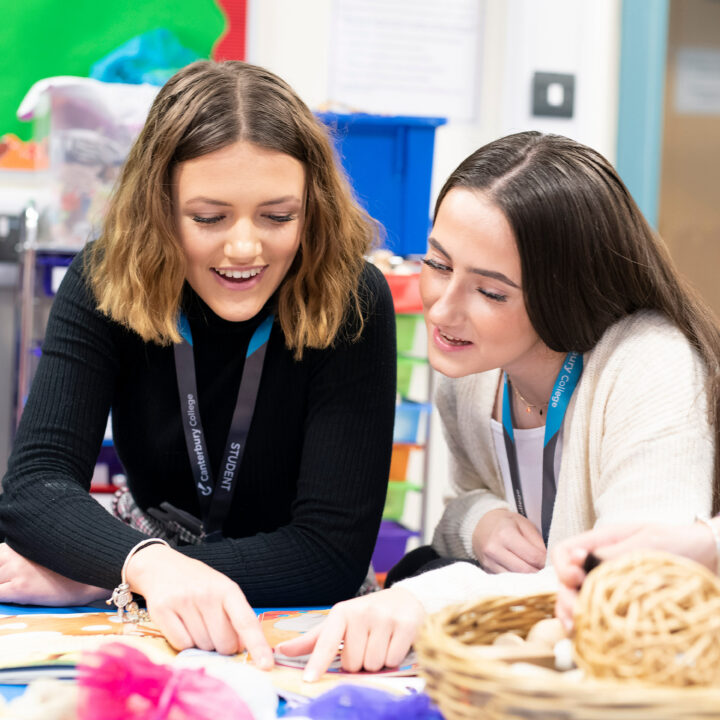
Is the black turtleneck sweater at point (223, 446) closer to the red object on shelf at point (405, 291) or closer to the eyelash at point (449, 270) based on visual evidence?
the eyelash at point (449, 270)

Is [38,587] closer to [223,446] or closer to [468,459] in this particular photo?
[223,446]

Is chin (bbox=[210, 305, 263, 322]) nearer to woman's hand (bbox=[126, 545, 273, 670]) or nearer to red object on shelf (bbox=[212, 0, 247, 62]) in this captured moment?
woman's hand (bbox=[126, 545, 273, 670])

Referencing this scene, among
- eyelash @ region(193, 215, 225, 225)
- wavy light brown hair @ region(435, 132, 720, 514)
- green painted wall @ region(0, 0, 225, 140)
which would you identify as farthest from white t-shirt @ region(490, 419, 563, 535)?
green painted wall @ region(0, 0, 225, 140)

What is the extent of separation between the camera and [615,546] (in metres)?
0.78

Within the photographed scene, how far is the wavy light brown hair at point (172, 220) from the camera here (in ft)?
3.86

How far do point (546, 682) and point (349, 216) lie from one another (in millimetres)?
835

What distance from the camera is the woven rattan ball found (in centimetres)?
63

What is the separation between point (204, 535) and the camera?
4.21ft

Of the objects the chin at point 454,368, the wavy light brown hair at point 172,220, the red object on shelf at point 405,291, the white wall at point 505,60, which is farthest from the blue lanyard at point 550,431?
the white wall at point 505,60

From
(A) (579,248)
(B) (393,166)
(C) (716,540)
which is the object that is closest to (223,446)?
(A) (579,248)

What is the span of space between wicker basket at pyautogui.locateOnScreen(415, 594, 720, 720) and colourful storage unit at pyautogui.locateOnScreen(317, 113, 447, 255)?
1.62 metres

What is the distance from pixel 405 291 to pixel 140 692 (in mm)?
1475

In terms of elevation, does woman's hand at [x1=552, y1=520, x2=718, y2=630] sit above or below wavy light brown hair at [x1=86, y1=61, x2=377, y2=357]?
below

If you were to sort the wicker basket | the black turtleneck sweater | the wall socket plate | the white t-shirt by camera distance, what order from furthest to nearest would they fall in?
the wall socket plate → the white t-shirt → the black turtleneck sweater → the wicker basket
